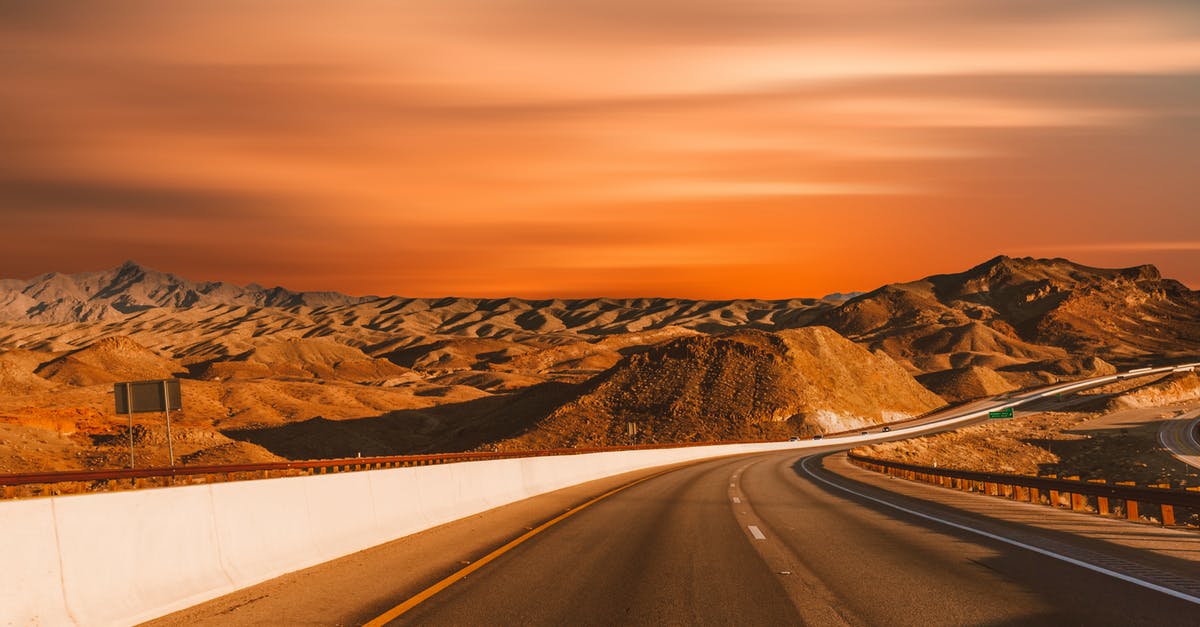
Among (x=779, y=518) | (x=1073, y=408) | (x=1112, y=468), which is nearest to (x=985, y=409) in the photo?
(x=1073, y=408)

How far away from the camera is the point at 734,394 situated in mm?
128000

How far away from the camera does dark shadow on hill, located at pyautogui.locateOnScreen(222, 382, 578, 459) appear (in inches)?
4419

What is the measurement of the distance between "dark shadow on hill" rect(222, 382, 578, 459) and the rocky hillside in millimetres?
6137

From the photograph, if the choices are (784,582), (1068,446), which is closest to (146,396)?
(784,582)

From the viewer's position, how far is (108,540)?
8.59 metres

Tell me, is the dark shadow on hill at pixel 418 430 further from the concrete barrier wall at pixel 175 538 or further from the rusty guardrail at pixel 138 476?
the concrete barrier wall at pixel 175 538

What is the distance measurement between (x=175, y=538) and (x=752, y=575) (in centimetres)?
596

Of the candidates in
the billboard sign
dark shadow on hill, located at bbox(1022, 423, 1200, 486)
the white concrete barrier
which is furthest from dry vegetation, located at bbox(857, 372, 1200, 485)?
the white concrete barrier

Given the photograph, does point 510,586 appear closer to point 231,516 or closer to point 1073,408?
point 231,516

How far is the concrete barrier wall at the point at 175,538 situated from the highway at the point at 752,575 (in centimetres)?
31

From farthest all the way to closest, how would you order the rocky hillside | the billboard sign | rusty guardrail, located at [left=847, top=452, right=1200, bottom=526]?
the rocky hillside → the billboard sign → rusty guardrail, located at [left=847, top=452, right=1200, bottom=526]

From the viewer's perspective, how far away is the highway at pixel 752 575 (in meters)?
9.10

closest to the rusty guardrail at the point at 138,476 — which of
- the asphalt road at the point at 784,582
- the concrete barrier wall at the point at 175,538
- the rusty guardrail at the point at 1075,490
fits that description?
the concrete barrier wall at the point at 175,538

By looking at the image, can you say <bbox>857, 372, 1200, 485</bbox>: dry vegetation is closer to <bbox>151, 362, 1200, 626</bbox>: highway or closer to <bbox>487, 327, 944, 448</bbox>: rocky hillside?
<bbox>487, 327, 944, 448</bbox>: rocky hillside
